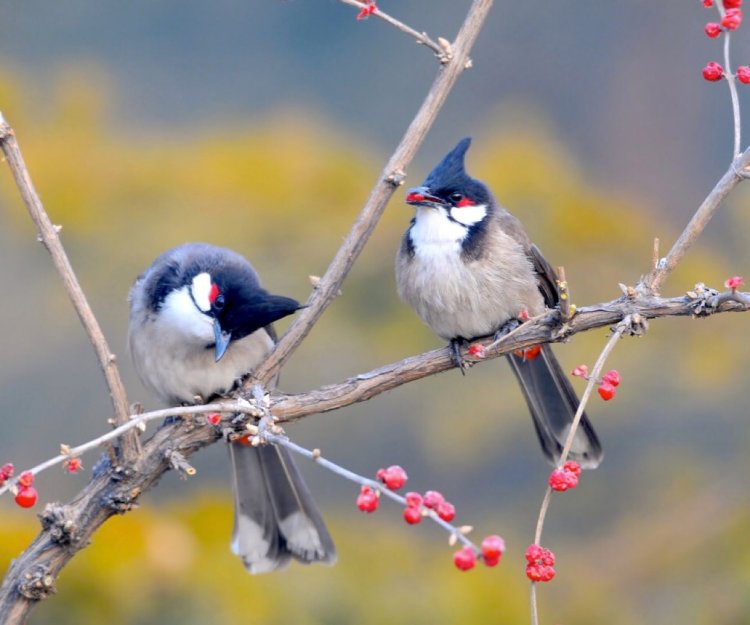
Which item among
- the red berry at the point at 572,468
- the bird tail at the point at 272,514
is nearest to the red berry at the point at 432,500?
the red berry at the point at 572,468

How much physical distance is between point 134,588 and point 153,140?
7.86ft

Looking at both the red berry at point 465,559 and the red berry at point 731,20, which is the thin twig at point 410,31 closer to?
the red berry at point 731,20

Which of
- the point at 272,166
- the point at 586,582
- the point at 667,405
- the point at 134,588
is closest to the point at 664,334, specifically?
the point at 667,405

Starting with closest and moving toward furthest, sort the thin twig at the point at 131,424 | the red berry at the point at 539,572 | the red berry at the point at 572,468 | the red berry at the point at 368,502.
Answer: the thin twig at the point at 131,424 < the red berry at the point at 368,502 < the red berry at the point at 539,572 < the red berry at the point at 572,468

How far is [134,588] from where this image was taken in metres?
3.73

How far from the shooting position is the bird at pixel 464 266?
294 cm

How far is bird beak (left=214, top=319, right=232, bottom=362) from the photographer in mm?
2696

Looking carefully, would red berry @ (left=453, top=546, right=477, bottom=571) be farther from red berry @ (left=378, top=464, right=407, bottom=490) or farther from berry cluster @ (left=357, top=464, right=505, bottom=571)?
red berry @ (left=378, top=464, right=407, bottom=490)

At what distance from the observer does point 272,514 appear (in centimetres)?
307

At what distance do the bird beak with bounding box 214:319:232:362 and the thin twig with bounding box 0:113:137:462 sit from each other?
457 millimetres

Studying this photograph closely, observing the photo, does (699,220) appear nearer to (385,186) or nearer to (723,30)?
(723,30)

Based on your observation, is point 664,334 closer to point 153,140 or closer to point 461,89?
point 461,89

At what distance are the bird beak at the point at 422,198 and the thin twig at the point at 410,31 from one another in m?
0.56

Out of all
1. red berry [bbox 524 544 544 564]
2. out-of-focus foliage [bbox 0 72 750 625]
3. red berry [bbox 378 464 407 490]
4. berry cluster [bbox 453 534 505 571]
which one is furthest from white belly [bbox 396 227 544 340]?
out-of-focus foliage [bbox 0 72 750 625]
